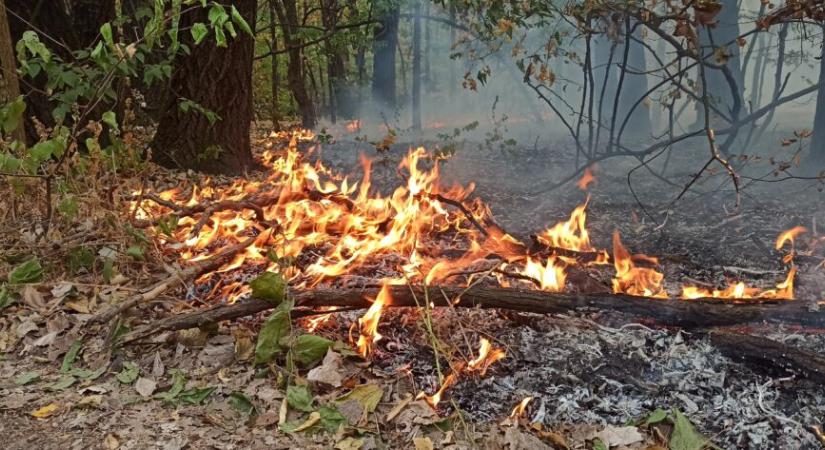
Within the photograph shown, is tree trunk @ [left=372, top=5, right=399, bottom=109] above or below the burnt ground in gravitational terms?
above

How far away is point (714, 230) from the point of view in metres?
5.82

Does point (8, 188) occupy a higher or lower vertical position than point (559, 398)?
higher

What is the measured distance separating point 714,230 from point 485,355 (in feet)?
12.6

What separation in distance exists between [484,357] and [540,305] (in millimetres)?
438

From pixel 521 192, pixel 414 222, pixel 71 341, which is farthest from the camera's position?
pixel 521 192

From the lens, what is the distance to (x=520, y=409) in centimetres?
265

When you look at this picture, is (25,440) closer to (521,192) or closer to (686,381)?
(686,381)

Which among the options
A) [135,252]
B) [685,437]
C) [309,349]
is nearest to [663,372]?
[685,437]

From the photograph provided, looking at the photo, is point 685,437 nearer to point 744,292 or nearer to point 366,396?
point 366,396

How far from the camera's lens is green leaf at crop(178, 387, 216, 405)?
2699 mm

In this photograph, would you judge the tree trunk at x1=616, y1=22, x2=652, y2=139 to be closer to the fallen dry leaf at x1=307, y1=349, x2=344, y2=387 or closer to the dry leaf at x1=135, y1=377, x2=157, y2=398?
the fallen dry leaf at x1=307, y1=349, x2=344, y2=387

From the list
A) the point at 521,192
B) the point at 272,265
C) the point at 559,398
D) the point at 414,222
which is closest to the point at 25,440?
the point at 272,265

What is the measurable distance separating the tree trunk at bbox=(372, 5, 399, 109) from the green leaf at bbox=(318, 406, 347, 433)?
13.5 meters

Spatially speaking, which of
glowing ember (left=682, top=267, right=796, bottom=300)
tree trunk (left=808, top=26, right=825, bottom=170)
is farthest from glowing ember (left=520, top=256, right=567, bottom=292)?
tree trunk (left=808, top=26, right=825, bottom=170)
